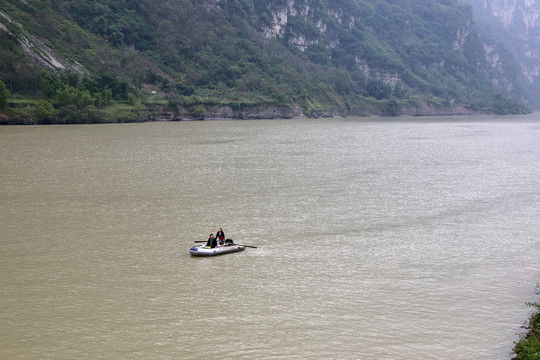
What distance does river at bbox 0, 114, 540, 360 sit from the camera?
16562 mm

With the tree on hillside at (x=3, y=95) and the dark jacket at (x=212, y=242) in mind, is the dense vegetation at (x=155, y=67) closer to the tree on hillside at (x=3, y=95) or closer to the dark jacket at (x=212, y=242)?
the tree on hillside at (x=3, y=95)

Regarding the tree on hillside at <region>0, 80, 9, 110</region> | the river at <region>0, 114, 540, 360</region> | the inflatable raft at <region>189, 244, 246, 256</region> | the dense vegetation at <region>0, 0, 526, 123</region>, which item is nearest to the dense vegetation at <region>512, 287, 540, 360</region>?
the river at <region>0, 114, 540, 360</region>

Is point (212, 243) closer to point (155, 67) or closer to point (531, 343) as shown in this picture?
point (531, 343)

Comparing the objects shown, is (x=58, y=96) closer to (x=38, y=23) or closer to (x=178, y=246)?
(x=38, y=23)

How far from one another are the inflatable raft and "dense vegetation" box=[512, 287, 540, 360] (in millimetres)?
12367

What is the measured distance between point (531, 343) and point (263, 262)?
11.4 metres

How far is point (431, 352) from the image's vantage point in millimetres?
15766

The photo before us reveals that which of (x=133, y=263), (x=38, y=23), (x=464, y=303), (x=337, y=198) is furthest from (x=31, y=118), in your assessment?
(x=464, y=303)

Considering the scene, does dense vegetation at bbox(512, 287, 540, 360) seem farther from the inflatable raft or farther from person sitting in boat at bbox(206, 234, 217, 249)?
person sitting in boat at bbox(206, 234, 217, 249)

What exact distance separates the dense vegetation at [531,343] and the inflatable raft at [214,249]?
40.6 feet

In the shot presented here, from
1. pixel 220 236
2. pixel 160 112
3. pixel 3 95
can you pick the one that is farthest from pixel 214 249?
pixel 160 112

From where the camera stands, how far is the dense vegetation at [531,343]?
14278 millimetres

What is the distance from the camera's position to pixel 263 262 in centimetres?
2364

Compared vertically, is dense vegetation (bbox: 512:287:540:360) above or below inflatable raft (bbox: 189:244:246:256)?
below
